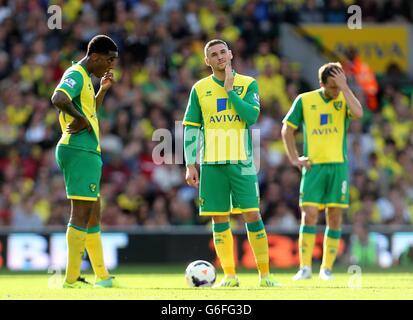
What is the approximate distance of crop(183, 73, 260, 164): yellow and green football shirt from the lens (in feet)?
35.9

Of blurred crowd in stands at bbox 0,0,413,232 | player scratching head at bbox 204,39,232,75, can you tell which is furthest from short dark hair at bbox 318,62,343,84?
blurred crowd in stands at bbox 0,0,413,232

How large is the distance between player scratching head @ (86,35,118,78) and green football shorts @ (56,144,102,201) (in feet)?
2.48

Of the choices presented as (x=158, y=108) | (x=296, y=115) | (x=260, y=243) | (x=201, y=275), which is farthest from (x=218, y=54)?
(x=158, y=108)

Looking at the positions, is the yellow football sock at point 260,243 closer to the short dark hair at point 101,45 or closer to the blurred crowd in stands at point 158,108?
the short dark hair at point 101,45

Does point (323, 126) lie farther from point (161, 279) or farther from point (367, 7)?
point (367, 7)

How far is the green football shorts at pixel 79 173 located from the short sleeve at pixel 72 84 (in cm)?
51

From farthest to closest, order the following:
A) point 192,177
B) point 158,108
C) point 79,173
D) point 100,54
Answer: point 158,108
point 192,177
point 100,54
point 79,173

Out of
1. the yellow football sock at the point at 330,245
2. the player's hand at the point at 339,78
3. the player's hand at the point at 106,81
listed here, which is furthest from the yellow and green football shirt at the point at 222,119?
the yellow football sock at the point at 330,245

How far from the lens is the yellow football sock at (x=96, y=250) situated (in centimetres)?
1099

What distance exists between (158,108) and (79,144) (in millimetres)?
8496

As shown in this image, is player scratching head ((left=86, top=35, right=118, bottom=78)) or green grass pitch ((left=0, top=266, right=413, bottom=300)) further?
player scratching head ((left=86, top=35, right=118, bottom=78))

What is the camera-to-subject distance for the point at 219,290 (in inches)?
403

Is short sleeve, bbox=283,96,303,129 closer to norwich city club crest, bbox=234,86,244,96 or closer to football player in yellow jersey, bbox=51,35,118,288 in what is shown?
norwich city club crest, bbox=234,86,244,96

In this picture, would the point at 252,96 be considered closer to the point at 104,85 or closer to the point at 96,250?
the point at 104,85
